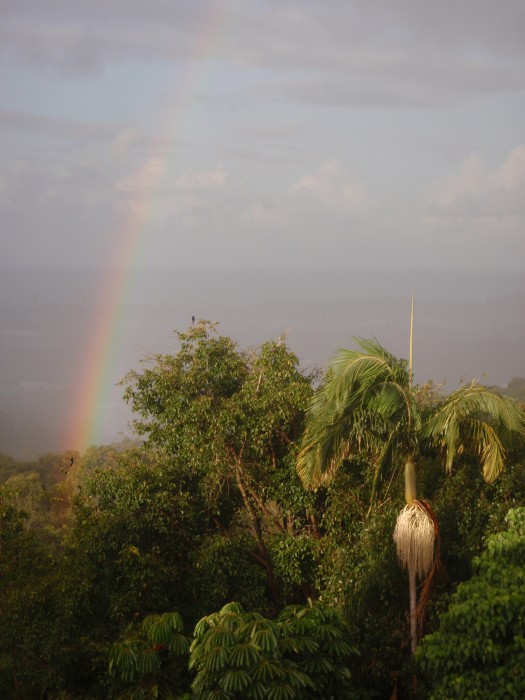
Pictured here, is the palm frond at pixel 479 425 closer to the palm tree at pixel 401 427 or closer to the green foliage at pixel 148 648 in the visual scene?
the palm tree at pixel 401 427

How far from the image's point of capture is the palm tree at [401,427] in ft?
33.8

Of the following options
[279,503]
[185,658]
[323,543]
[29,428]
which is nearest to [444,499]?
[323,543]

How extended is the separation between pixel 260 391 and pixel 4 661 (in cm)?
564

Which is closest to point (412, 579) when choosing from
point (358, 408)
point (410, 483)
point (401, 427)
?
point (410, 483)

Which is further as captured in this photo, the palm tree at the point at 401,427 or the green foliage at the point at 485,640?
the palm tree at the point at 401,427

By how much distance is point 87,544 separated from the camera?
1289 centimetres

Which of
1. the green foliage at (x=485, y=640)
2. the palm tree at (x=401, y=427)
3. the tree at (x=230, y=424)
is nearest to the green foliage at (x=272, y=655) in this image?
the green foliage at (x=485, y=640)

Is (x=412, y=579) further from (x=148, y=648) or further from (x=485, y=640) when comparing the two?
(x=148, y=648)

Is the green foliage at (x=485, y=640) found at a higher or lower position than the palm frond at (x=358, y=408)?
lower

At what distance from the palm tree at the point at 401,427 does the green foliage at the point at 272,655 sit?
1631mm

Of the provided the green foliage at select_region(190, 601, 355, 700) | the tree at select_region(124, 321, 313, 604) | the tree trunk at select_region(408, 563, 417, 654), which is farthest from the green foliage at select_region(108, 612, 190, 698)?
the tree at select_region(124, 321, 313, 604)

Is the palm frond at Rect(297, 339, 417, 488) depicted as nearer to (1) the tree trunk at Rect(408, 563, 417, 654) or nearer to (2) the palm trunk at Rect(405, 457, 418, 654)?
(2) the palm trunk at Rect(405, 457, 418, 654)

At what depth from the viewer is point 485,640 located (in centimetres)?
882

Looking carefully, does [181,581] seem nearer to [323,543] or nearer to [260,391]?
[323,543]
